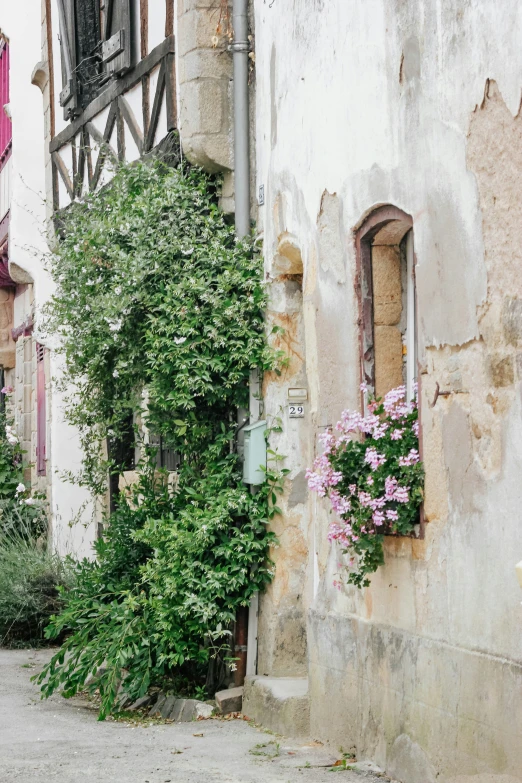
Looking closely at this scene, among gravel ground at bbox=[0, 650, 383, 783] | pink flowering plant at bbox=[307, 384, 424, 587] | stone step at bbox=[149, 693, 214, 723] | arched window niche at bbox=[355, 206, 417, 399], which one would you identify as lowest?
gravel ground at bbox=[0, 650, 383, 783]

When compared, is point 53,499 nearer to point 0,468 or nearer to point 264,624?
point 0,468

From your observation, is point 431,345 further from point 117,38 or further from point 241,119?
point 117,38

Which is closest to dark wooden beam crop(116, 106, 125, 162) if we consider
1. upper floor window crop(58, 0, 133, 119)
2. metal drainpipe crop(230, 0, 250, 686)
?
upper floor window crop(58, 0, 133, 119)

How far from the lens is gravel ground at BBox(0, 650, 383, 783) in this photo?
5965 millimetres

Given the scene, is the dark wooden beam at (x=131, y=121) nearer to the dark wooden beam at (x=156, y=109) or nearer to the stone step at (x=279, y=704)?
the dark wooden beam at (x=156, y=109)

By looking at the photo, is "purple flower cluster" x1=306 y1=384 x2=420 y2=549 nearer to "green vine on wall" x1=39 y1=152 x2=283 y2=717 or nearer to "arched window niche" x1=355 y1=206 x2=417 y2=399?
"arched window niche" x1=355 y1=206 x2=417 y2=399

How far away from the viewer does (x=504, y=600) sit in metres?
4.96

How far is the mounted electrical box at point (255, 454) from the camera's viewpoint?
772 centimetres

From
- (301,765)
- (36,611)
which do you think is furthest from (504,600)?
(36,611)

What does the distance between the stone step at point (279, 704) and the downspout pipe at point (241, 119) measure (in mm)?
2832

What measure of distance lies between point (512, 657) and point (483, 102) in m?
2.26

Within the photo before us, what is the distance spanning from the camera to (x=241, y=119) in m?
8.12

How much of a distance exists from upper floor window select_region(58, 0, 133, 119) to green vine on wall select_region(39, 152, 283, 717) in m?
1.79

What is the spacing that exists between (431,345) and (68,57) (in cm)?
668
